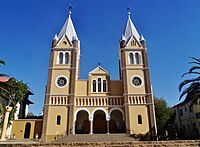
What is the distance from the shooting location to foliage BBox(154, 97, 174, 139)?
40.1 metres

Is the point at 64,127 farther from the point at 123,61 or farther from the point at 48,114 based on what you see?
the point at 123,61

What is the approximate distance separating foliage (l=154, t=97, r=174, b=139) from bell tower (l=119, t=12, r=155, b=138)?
8.30m

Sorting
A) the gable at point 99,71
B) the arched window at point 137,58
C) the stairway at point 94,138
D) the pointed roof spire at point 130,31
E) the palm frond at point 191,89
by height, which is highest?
the pointed roof spire at point 130,31

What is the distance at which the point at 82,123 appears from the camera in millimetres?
36469

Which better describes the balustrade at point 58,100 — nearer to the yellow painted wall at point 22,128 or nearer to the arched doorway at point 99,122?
the yellow painted wall at point 22,128

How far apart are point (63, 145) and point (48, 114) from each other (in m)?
20.0

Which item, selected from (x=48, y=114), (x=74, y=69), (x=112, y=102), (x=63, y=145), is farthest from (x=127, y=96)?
(x=63, y=145)

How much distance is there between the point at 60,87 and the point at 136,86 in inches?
596

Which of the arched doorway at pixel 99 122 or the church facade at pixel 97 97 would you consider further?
the arched doorway at pixel 99 122

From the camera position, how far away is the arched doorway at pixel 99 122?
3575cm

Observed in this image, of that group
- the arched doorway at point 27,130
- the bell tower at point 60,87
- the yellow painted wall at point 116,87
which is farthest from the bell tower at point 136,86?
the arched doorway at point 27,130

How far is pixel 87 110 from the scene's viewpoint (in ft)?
114

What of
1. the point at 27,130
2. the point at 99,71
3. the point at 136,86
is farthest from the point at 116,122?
the point at 27,130

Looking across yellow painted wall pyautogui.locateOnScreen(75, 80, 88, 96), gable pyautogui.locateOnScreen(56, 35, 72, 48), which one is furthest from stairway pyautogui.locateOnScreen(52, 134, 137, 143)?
gable pyautogui.locateOnScreen(56, 35, 72, 48)
